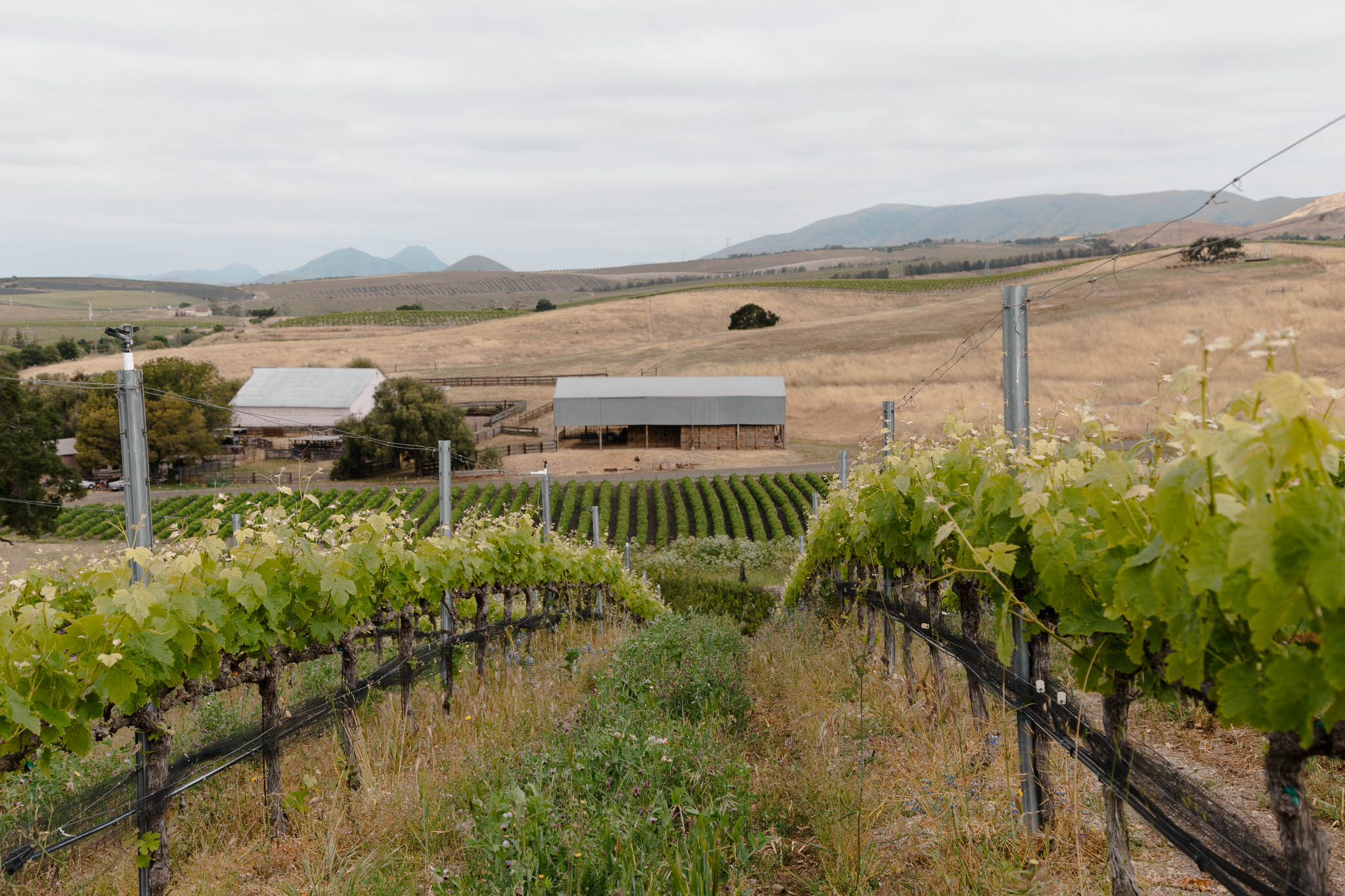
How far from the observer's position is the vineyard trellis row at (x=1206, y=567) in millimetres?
1597

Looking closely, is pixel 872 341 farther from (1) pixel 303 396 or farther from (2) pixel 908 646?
(2) pixel 908 646

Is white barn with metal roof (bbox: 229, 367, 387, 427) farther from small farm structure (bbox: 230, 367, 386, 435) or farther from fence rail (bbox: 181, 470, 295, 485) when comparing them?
fence rail (bbox: 181, 470, 295, 485)

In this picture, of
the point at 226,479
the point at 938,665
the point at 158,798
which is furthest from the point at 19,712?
the point at 226,479

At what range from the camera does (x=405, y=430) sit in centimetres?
4325

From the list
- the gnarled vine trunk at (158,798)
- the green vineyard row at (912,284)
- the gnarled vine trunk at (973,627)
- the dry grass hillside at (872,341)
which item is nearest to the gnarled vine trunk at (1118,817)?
the gnarled vine trunk at (973,627)

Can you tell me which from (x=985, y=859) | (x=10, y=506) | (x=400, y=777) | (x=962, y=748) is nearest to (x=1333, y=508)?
(x=985, y=859)

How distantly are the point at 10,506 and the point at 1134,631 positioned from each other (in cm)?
3485

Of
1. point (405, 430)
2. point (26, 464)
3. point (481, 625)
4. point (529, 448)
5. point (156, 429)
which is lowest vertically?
point (529, 448)

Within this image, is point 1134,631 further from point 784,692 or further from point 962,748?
point 784,692

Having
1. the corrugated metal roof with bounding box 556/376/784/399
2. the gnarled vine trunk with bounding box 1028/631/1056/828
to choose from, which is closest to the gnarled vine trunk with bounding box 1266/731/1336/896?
the gnarled vine trunk with bounding box 1028/631/1056/828

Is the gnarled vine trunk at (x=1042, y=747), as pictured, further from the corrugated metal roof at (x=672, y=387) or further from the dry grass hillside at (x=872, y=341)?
the corrugated metal roof at (x=672, y=387)

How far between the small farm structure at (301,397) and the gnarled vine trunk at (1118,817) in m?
56.9

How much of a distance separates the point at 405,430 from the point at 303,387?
740 inches

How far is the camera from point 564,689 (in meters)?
6.71
